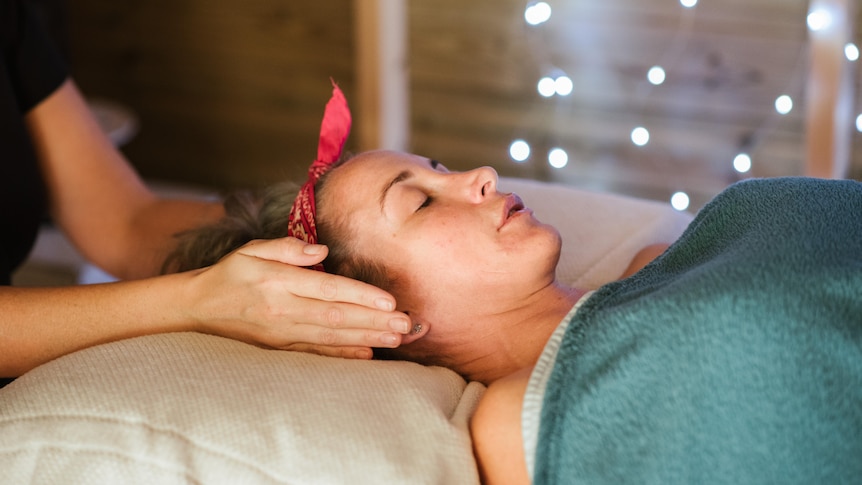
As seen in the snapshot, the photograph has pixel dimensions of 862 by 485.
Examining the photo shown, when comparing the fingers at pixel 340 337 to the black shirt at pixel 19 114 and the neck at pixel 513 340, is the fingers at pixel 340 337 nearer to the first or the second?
the neck at pixel 513 340

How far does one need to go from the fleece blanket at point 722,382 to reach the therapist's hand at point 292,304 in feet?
0.81

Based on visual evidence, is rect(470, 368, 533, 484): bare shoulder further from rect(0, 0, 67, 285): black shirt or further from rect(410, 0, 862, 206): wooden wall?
rect(410, 0, 862, 206): wooden wall

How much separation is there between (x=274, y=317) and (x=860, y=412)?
67cm

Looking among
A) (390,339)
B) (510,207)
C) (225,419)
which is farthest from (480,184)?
(225,419)

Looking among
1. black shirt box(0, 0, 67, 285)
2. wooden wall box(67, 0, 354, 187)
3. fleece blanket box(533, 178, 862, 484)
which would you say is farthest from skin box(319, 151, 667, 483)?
wooden wall box(67, 0, 354, 187)

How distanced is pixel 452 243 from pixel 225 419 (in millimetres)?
395

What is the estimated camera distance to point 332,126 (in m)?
1.40

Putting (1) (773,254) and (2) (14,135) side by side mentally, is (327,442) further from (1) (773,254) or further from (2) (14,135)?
(2) (14,135)

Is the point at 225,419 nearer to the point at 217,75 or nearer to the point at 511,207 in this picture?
the point at 511,207

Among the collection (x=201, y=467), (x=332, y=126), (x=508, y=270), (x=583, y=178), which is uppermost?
(x=332, y=126)

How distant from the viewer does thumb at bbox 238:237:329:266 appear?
112 centimetres

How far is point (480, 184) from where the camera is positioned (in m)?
1.26

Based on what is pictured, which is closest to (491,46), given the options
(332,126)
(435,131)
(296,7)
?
(435,131)

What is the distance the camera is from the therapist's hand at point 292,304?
111 cm
